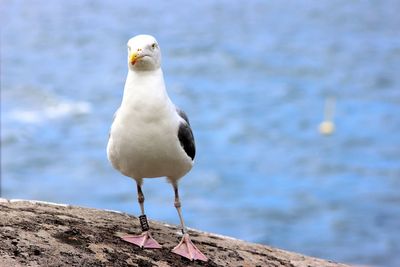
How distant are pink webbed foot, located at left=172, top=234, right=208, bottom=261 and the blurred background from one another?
22.7 ft

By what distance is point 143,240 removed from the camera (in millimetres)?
4086

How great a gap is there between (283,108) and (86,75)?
487 centimetres

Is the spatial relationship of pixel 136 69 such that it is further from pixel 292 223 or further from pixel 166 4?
pixel 166 4

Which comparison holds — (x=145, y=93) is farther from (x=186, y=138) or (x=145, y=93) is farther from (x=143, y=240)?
(x=143, y=240)

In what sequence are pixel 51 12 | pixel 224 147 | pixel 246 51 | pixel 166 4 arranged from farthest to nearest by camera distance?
pixel 166 4, pixel 51 12, pixel 246 51, pixel 224 147

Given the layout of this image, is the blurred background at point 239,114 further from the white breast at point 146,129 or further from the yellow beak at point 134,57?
the yellow beak at point 134,57

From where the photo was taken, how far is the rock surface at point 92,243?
3.59m

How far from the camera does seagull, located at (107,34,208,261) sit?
12.7 feet

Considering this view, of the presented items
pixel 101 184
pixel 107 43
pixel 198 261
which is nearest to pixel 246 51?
pixel 107 43

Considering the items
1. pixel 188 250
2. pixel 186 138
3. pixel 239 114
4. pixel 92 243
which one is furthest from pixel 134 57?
pixel 239 114

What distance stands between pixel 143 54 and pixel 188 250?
97 centimetres

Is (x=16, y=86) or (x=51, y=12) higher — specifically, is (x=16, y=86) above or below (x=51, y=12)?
below

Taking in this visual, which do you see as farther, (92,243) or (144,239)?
(144,239)

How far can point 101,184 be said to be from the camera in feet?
44.6
